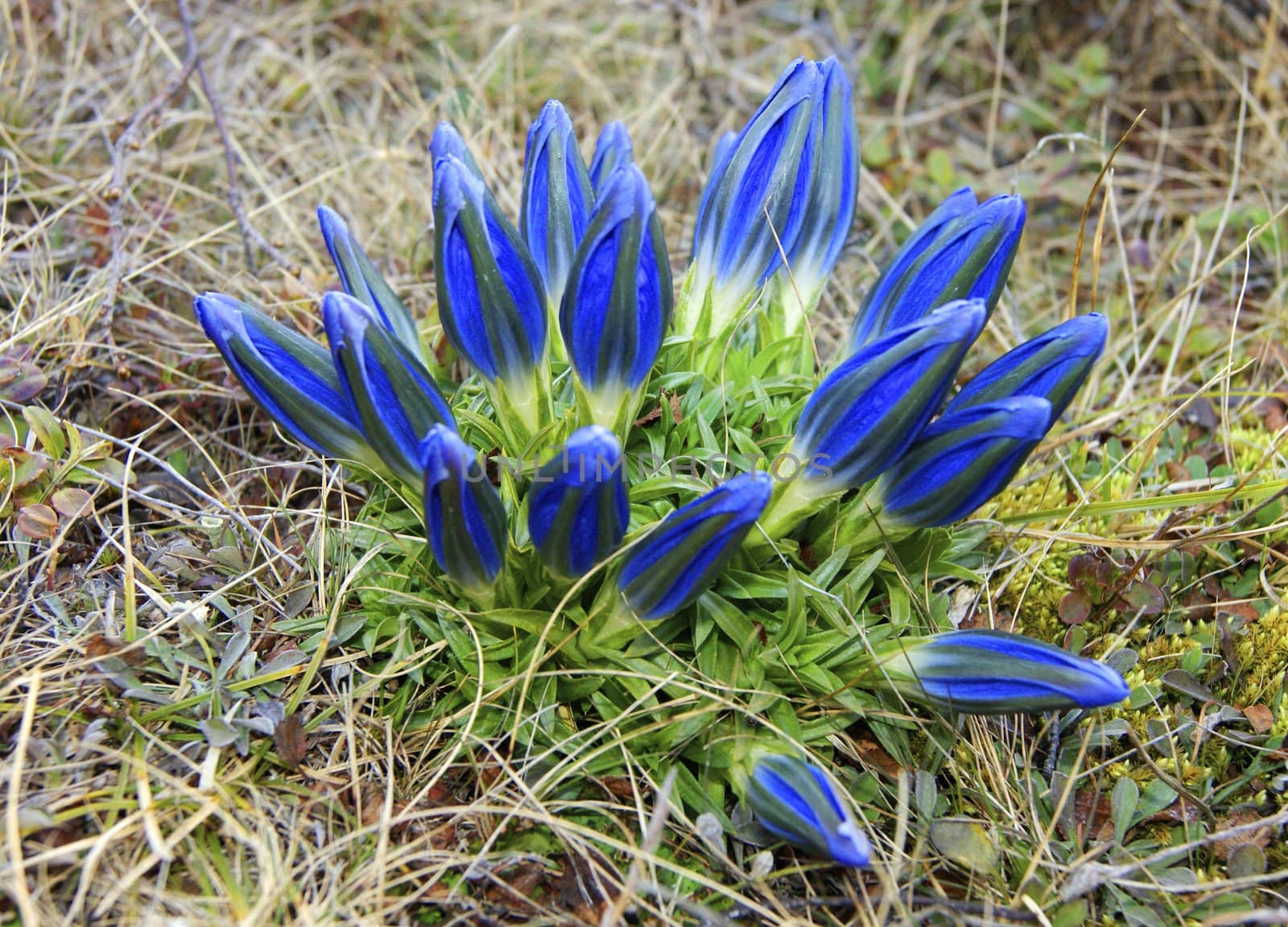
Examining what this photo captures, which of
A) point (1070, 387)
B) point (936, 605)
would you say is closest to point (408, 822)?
point (936, 605)

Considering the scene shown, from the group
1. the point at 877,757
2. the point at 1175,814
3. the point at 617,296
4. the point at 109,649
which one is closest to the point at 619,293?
the point at 617,296

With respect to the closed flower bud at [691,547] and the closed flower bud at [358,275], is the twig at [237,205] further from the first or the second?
the closed flower bud at [691,547]

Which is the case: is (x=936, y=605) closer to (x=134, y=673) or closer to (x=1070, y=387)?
(x=1070, y=387)

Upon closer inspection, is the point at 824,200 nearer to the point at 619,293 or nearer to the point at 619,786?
the point at 619,293

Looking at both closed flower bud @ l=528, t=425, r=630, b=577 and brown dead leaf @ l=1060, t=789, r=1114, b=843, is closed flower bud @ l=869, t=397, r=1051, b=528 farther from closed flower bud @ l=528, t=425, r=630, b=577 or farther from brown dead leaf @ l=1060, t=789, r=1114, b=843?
brown dead leaf @ l=1060, t=789, r=1114, b=843

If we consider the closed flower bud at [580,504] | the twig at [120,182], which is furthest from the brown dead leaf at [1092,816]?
the twig at [120,182]
